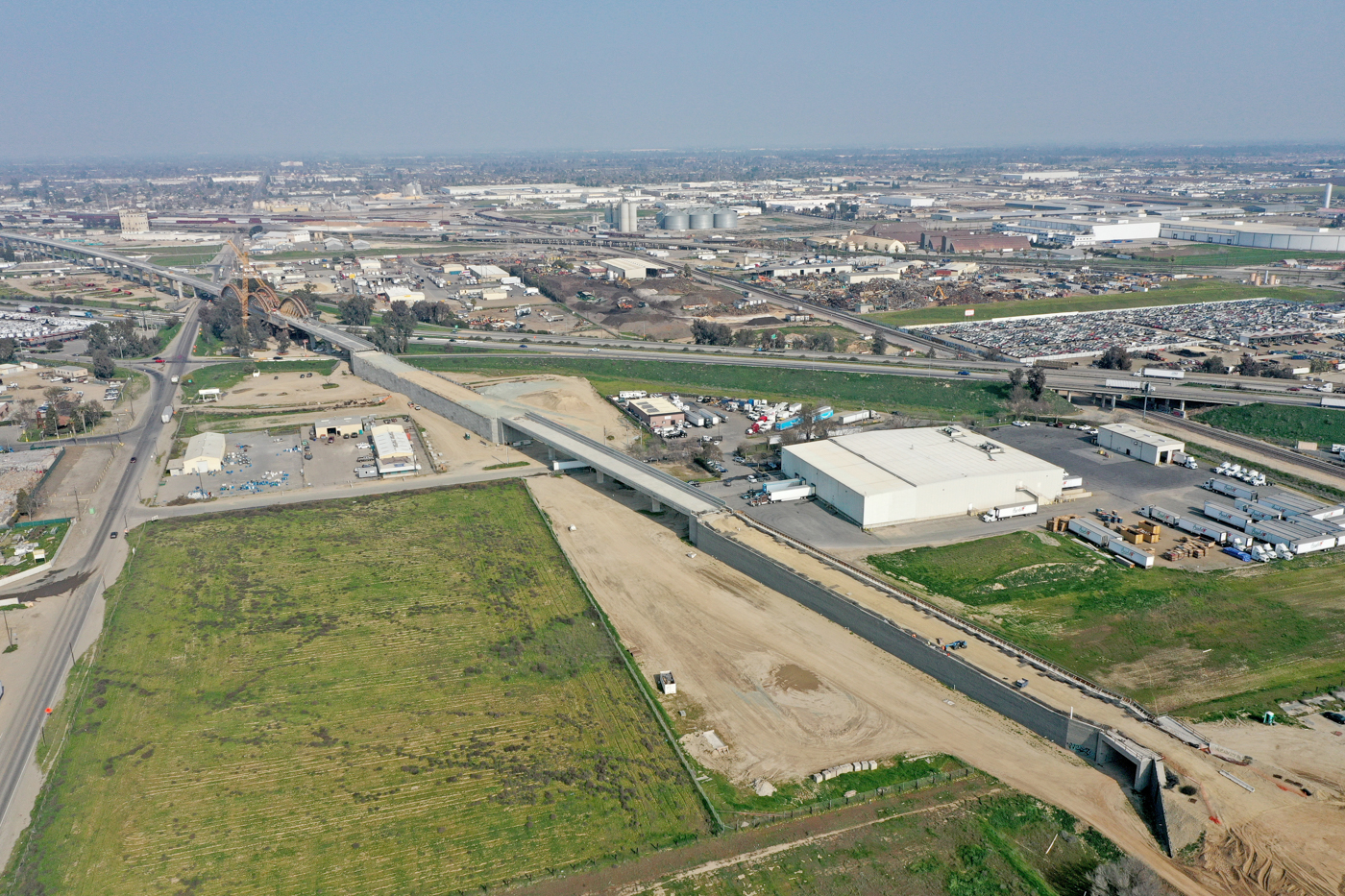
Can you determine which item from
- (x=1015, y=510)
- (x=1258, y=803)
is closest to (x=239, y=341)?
(x=1015, y=510)

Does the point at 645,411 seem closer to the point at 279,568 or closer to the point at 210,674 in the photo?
the point at 279,568

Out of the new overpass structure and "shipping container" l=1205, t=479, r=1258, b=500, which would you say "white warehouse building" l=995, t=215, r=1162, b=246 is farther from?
the new overpass structure

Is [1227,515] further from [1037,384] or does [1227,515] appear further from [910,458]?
[1037,384]

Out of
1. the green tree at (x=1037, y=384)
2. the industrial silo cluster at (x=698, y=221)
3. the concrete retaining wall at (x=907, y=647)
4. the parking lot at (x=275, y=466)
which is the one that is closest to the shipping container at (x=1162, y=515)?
the green tree at (x=1037, y=384)

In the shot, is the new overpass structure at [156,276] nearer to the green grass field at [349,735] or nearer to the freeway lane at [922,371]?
the freeway lane at [922,371]

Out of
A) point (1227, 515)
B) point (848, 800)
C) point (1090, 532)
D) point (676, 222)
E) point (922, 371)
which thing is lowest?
point (848, 800)

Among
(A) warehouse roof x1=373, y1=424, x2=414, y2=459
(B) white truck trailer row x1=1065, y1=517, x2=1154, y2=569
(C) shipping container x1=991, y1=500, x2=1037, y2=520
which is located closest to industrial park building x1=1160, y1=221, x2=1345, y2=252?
(C) shipping container x1=991, y1=500, x2=1037, y2=520

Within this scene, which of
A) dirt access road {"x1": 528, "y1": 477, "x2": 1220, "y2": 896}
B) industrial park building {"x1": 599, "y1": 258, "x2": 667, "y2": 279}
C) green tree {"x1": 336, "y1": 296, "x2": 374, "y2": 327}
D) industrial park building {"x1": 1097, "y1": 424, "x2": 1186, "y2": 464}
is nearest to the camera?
dirt access road {"x1": 528, "y1": 477, "x2": 1220, "y2": 896}

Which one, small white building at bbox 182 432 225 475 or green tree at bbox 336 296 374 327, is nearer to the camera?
small white building at bbox 182 432 225 475
